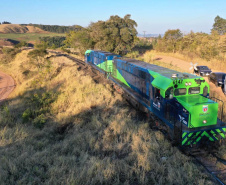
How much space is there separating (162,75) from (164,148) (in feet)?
11.3

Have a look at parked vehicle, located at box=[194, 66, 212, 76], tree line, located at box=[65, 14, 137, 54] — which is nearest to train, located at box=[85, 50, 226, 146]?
parked vehicle, located at box=[194, 66, 212, 76]

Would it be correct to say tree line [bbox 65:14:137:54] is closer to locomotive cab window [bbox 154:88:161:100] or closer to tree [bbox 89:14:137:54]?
tree [bbox 89:14:137:54]

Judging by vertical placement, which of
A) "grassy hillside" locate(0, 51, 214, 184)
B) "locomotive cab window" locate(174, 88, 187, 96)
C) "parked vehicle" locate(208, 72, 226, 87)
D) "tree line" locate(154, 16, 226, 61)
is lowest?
"grassy hillside" locate(0, 51, 214, 184)

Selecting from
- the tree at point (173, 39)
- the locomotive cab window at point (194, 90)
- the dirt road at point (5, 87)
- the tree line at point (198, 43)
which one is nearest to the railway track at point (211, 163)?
the locomotive cab window at point (194, 90)

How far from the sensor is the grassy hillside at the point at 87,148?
233 inches

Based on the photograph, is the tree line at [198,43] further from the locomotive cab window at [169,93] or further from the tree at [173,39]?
the locomotive cab window at [169,93]

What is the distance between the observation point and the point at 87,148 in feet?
27.0

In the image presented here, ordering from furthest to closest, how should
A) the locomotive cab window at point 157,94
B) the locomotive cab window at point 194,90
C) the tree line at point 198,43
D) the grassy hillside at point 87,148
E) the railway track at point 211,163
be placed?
the tree line at point 198,43 → the locomotive cab window at point 157,94 → the locomotive cab window at point 194,90 → the railway track at point 211,163 → the grassy hillside at point 87,148

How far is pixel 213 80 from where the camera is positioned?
18.4 meters

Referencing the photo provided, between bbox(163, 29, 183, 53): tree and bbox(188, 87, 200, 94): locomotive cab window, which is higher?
bbox(163, 29, 183, 53): tree

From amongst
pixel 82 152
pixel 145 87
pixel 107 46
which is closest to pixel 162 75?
pixel 145 87

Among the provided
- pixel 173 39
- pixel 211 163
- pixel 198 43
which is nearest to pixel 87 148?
pixel 211 163

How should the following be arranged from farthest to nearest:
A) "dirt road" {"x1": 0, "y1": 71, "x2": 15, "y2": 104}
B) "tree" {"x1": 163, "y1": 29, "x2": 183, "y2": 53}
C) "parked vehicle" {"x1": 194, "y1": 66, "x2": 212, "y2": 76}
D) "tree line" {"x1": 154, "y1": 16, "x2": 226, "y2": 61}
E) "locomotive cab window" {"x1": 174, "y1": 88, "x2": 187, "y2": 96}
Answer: "tree" {"x1": 163, "y1": 29, "x2": 183, "y2": 53}, "tree line" {"x1": 154, "y1": 16, "x2": 226, "y2": 61}, "parked vehicle" {"x1": 194, "y1": 66, "x2": 212, "y2": 76}, "dirt road" {"x1": 0, "y1": 71, "x2": 15, "y2": 104}, "locomotive cab window" {"x1": 174, "y1": 88, "x2": 187, "y2": 96}

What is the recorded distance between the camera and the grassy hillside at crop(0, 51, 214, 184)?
5922mm
